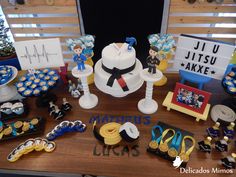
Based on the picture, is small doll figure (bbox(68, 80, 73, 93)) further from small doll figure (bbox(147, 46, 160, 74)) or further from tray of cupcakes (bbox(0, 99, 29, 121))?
small doll figure (bbox(147, 46, 160, 74))

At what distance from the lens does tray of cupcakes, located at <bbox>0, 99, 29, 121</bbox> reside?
1041 millimetres

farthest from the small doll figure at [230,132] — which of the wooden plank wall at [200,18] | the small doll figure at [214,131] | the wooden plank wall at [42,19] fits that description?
the wooden plank wall at [42,19]

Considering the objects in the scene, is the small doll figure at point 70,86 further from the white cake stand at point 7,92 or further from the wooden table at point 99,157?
the white cake stand at point 7,92

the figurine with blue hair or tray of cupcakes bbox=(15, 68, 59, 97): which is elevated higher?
the figurine with blue hair

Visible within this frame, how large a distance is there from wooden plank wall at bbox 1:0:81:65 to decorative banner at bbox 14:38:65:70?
116 cm

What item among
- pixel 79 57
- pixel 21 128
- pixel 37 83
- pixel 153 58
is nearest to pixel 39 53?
pixel 37 83

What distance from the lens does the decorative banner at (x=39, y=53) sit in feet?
3.48

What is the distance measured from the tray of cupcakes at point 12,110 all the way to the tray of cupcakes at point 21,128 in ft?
0.17

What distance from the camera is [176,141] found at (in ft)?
2.94

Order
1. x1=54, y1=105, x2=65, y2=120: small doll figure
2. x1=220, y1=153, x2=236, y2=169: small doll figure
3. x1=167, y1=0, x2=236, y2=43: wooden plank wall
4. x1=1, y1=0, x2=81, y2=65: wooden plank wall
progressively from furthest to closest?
1. x1=1, y1=0, x2=81, y2=65: wooden plank wall
2. x1=167, y1=0, x2=236, y2=43: wooden plank wall
3. x1=54, y1=105, x2=65, y2=120: small doll figure
4. x1=220, y1=153, x2=236, y2=169: small doll figure

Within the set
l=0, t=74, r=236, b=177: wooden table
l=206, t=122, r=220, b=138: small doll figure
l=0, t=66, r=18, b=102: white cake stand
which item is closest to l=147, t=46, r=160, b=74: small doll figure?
l=0, t=74, r=236, b=177: wooden table

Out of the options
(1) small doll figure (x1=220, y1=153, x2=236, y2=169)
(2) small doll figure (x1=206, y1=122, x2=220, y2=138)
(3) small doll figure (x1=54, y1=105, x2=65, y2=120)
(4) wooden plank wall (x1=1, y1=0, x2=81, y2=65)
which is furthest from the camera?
(4) wooden plank wall (x1=1, y1=0, x2=81, y2=65)

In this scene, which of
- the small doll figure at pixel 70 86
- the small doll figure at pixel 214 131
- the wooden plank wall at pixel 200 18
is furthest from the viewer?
the wooden plank wall at pixel 200 18

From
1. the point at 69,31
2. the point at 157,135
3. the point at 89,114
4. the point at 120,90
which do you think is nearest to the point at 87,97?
the point at 89,114
